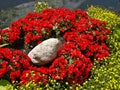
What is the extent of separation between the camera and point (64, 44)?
715 inches

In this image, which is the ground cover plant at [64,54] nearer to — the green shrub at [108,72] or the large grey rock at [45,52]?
the green shrub at [108,72]

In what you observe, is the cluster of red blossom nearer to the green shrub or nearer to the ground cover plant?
the ground cover plant

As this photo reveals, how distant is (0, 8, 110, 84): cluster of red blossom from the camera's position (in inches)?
647

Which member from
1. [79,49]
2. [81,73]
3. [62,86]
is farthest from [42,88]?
[79,49]

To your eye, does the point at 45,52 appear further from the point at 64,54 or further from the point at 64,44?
the point at 64,44

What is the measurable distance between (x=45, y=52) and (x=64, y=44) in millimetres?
1264

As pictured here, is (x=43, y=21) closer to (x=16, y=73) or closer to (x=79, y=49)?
(x=79, y=49)

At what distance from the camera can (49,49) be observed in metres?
17.4

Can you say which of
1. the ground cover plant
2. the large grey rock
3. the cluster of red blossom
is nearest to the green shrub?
the ground cover plant

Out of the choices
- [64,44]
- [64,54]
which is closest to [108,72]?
[64,54]

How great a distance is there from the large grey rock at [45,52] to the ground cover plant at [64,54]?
0.27m

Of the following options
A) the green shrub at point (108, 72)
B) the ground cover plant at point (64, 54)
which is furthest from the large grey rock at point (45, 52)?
the green shrub at point (108, 72)

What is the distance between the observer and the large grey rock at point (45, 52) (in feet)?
57.1

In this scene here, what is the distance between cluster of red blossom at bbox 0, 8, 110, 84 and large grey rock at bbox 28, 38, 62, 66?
32cm
